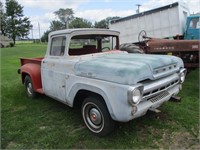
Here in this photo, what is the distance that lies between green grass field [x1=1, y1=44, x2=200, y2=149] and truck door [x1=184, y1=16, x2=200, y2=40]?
196 inches

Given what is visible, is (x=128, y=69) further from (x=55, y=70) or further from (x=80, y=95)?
(x=55, y=70)

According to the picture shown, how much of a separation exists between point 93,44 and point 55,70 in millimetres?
1211

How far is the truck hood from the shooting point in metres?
3.26

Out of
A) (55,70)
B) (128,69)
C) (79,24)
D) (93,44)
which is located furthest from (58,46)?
(79,24)

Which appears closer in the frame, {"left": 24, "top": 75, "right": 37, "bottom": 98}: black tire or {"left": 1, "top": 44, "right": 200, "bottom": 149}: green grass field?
{"left": 1, "top": 44, "right": 200, "bottom": 149}: green grass field

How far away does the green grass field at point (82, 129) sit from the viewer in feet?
12.2

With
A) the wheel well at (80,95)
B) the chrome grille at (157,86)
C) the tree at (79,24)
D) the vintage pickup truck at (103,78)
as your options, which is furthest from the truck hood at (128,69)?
the tree at (79,24)

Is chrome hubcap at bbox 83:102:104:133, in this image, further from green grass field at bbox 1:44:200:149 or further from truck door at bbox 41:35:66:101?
truck door at bbox 41:35:66:101

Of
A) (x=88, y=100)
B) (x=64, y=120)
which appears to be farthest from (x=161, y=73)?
(x=64, y=120)

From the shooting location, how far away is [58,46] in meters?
4.88

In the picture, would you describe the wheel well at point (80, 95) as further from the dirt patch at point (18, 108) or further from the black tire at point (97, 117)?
the dirt patch at point (18, 108)

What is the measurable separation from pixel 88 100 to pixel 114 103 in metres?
0.72

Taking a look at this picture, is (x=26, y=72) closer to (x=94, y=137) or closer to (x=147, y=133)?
(x=94, y=137)

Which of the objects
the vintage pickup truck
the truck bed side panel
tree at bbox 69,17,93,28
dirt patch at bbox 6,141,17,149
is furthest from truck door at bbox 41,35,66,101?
tree at bbox 69,17,93,28
